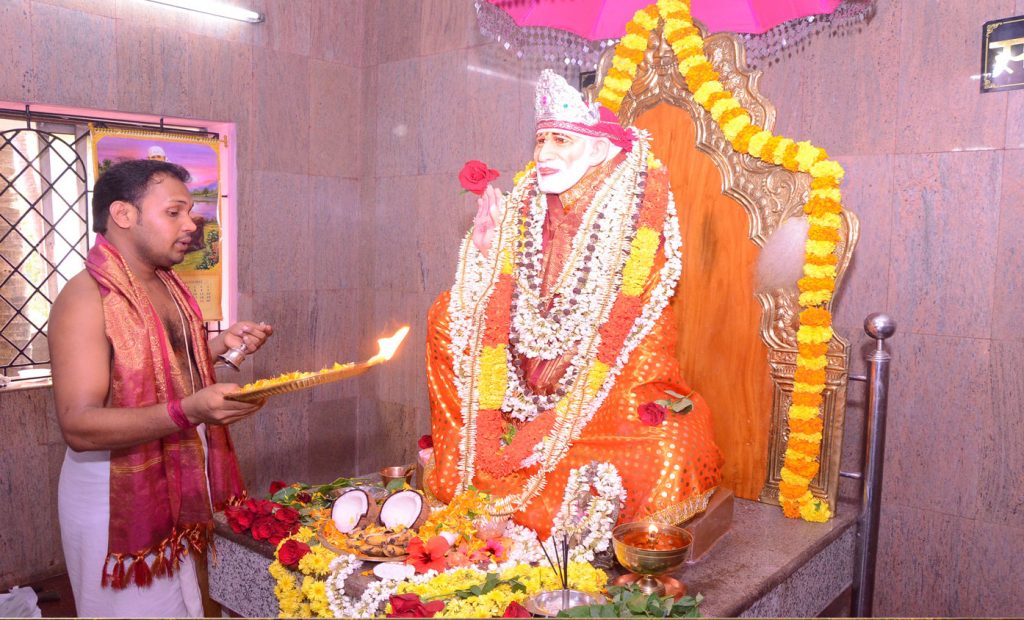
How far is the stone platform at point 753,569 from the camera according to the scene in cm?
281

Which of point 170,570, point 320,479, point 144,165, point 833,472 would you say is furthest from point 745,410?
point 320,479

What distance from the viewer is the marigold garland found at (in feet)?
11.1

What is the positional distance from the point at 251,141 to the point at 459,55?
1.39 metres

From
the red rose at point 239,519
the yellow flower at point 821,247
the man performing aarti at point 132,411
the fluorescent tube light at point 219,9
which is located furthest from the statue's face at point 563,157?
the fluorescent tube light at point 219,9

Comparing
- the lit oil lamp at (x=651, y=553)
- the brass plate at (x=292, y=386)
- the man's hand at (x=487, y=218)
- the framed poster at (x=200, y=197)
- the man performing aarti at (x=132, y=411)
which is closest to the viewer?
the brass plate at (x=292, y=386)

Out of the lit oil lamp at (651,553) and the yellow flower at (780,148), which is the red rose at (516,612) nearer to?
the lit oil lamp at (651,553)

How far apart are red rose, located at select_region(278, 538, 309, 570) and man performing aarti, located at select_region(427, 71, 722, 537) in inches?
23.2

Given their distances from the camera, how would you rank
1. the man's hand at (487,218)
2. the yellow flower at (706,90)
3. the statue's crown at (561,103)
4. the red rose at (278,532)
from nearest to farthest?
the red rose at (278,532)
the statue's crown at (561,103)
the man's hand at (487,218)
the yellow flower at (706,90)

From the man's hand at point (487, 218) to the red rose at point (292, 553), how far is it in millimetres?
1413

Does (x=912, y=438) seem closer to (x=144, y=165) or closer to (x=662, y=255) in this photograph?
(x=662, y=255)

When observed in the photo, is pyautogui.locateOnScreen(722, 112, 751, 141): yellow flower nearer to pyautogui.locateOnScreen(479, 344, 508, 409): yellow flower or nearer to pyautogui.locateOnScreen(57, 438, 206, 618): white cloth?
pyautogui.locateOnScreen(479, 344, 508, 409): yellow flower

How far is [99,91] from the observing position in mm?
4391

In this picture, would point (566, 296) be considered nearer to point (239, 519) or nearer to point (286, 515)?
point (286, 515)

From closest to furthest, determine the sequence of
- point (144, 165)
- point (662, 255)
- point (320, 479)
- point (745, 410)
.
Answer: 1. point (144, 165)
2. point (662, 255)
3. point (745, 410)
4. point (320, 479)
